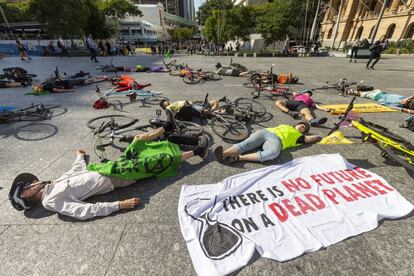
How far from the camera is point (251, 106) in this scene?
606 centimetres

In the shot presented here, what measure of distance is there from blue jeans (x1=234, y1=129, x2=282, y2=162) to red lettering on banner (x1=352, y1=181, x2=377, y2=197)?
4.42ft

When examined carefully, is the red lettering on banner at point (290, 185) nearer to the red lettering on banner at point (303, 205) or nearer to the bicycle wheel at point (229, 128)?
the red lettering on banner at point (303, 205)

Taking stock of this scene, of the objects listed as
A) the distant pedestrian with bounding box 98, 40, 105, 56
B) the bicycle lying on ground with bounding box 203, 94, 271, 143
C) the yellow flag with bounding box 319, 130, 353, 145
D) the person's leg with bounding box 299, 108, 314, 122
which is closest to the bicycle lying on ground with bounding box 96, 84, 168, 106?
the bicycle lying on ground with bounding box 203, 94, 271, 143

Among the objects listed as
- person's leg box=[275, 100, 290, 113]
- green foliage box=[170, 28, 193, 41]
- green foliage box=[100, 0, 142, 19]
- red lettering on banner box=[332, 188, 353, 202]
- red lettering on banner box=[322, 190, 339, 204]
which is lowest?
red lettering on banner box=[322, 190, 339, 204]

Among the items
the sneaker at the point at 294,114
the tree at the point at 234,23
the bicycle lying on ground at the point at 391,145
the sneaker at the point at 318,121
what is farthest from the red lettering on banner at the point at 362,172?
the tree at the point at 234,23

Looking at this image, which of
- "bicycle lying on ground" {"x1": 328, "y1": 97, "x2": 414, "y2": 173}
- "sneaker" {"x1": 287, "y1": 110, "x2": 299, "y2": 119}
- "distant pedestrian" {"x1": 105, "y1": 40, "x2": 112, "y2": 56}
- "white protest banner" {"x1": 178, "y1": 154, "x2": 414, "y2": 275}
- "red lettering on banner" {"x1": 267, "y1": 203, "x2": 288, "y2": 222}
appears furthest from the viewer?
"distant pedestrian" {"x1": 105, "y1": 40, "x2": 112, "y2": 56}

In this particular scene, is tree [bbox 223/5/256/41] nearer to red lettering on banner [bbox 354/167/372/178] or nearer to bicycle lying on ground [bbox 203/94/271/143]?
bicycle lying on ground [bbox 203/94/271/143]

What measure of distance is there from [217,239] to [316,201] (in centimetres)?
162

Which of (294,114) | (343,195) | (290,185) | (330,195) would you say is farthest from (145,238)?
(294,114)

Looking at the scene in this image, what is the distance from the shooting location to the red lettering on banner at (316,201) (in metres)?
2.85

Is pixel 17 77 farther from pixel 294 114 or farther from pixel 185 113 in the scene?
pixel 294 114

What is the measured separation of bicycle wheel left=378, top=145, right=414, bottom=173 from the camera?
3.45 metres

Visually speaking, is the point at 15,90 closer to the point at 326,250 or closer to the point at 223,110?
the point at 223,110

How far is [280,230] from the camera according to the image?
248 cm
